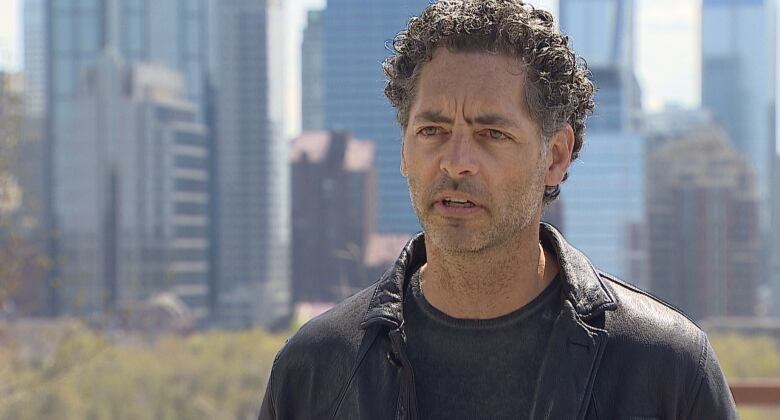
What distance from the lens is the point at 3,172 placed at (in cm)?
771

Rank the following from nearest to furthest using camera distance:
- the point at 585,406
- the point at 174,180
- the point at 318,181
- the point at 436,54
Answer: the point at 585,406, the point at 436,54, the point at 318,181, the point at 174,180

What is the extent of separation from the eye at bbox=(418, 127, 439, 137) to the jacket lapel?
24 centimetres

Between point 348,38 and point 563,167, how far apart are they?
63.3 m

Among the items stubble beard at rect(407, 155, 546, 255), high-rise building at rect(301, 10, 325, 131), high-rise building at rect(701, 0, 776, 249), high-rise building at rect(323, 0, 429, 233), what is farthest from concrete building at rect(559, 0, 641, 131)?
stubble beard at rect(407, 155, 546, 255)

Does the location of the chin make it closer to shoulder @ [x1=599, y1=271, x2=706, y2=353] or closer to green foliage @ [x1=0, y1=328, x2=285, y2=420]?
shoulder @ [x1=599, y1=271, x2=706, y2=353]

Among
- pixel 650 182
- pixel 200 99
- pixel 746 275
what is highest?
pixel 200 99

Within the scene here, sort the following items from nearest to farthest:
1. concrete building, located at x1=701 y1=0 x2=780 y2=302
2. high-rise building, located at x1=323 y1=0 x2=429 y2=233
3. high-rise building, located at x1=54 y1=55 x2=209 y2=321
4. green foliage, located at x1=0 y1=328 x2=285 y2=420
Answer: green foliage, located at x1=0 y1=328 x2=285 y2=420 < high-rise building, located at x1=323 y1=0 x2=429 y2=233 < high-rise building, located at x1=54 y1=55 x2=209 y2=321 < concrete building, located at x1=701 y1=0 x2=780 y2=302

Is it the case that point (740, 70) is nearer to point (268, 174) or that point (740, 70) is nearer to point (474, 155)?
point (268, 174)

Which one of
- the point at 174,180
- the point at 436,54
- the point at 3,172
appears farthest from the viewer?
the point at 174,180

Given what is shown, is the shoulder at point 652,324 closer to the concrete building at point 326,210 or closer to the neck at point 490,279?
the neck at point 490,279

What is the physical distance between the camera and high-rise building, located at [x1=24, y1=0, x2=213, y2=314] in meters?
65.2

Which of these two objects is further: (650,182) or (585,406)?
(650,182)

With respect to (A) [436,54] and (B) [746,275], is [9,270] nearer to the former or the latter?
(A) [436,54]

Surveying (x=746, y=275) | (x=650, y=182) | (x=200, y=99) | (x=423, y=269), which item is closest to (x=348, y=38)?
(x=200, y=99)
